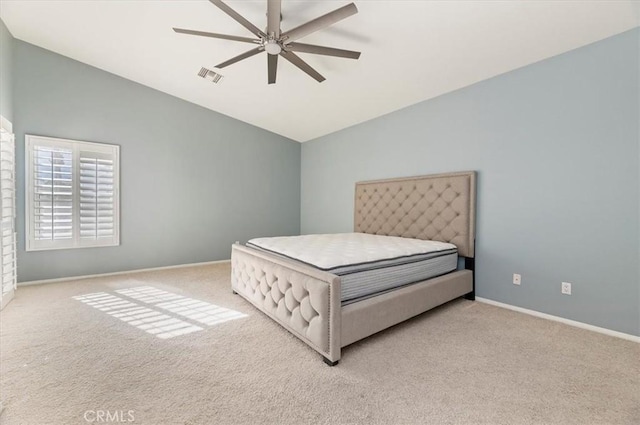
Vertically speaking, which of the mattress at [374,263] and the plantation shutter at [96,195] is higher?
the plantation shutter at [96,195]

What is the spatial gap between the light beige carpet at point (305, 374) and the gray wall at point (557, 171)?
18.2 inches

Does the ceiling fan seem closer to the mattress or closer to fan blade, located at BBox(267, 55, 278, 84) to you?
fan blade, located at BBox(267, 55, 278, 84)

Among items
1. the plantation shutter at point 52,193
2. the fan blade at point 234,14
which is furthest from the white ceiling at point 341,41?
the plantation shutter at point 52,193

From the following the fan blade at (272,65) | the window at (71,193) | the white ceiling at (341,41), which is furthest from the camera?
the window at (71,193)

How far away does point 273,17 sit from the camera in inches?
80.4

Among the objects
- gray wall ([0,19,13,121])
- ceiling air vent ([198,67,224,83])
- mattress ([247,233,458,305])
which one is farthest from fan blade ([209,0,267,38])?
gray wall ([0,19,13,121])

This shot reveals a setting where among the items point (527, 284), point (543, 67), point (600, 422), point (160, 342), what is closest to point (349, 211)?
point (527, 284)

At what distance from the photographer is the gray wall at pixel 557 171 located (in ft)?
7.21

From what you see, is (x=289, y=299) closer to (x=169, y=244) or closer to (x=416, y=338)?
(x=416, y=338)

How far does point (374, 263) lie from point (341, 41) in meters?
2.23

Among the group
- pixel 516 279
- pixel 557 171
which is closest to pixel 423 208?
pixel 516 279

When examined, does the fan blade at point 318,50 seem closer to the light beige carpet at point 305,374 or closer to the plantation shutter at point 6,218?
the light beige carpet at point 305,374

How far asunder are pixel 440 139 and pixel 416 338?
248 centimetres

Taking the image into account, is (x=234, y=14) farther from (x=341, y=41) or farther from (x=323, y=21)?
(x=341, y=41)
